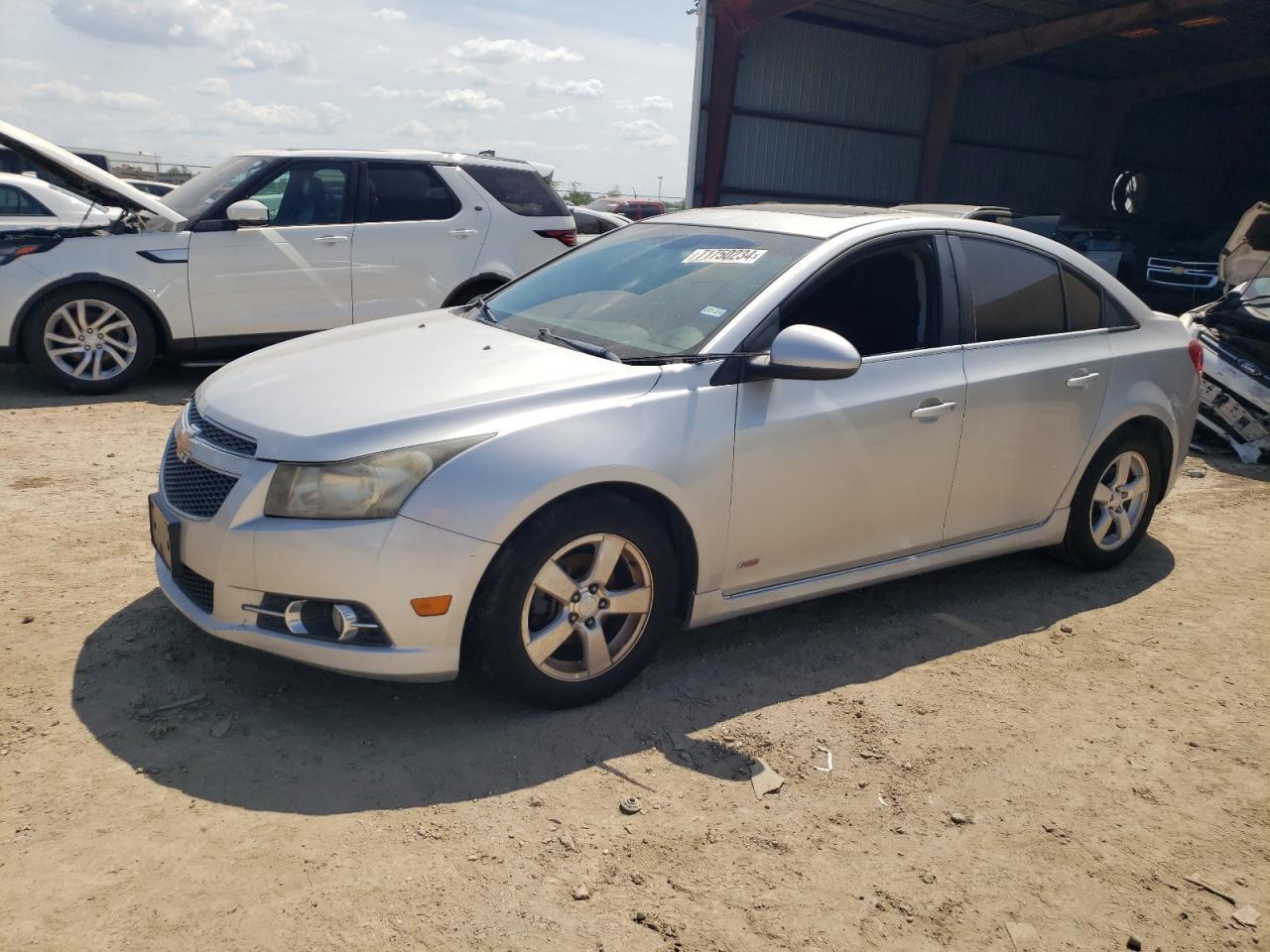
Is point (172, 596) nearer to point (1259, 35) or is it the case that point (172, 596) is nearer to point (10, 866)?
point (10, 866)

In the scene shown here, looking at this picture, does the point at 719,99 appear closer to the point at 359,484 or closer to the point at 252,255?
the point at 252,255

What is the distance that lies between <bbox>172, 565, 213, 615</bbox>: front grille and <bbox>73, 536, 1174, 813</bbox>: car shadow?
33cm

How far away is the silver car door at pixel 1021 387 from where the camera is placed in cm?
412

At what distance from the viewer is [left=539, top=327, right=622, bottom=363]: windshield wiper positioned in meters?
3.52

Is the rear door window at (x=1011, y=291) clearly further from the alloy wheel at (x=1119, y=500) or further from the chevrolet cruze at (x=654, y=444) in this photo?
the alloy wheel at (x=1119, y=500)

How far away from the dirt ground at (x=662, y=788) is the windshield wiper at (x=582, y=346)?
115cm

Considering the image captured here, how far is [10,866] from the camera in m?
2.50

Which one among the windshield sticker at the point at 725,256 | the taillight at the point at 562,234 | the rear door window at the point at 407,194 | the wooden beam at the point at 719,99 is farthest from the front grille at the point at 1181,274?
the windshield sticker at the point at 725,256

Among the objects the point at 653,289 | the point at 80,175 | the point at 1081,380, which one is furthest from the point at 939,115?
the point at 653,289

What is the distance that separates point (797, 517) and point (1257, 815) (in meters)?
1.66

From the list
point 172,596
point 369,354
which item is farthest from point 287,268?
point 172,596

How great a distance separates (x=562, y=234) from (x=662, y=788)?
20.8ft

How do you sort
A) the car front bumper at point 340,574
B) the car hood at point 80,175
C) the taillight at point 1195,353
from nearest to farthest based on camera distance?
1. the car front bumper at point 340,574
2. the taillight at point 1195,353
3. the car hood at point 80,175

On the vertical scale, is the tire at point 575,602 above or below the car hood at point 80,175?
below
